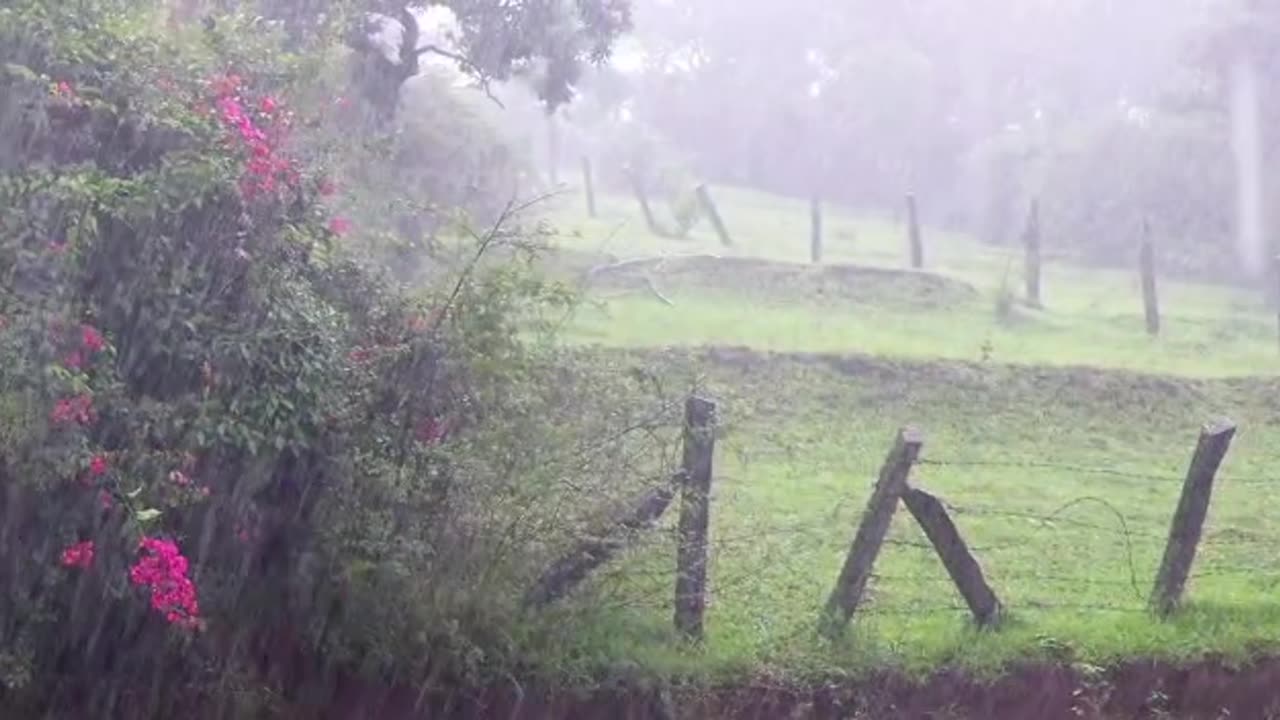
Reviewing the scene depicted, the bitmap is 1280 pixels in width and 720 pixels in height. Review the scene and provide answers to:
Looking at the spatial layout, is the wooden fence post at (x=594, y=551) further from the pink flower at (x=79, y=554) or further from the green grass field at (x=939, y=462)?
the pink flower at (x=79, y=554)

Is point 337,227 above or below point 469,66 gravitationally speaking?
below

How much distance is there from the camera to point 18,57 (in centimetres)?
617

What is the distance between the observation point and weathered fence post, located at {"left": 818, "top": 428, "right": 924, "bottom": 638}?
24.1 feet

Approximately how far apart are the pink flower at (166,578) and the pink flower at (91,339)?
0.78 meters

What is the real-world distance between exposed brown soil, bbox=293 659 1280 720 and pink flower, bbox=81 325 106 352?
2.17 metres

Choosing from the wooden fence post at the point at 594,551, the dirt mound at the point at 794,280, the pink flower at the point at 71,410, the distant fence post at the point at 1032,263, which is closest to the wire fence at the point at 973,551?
the wooden fence post at the point at 594,551

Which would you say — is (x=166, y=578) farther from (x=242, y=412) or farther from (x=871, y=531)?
(x=871, y=531)

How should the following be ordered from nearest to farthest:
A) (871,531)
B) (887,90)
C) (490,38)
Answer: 1. (871,531)
2. (490,38)
3. (887,90)

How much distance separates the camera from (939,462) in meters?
8.81

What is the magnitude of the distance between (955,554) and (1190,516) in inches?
53.2

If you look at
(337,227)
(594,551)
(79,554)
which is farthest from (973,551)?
(79,554)

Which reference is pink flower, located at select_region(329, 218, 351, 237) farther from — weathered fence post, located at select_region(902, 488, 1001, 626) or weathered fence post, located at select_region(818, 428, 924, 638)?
weathered fence post, located at select_region(902, 488, 1001, 626)

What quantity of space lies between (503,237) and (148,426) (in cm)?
206

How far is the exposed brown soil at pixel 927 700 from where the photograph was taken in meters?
7.09
